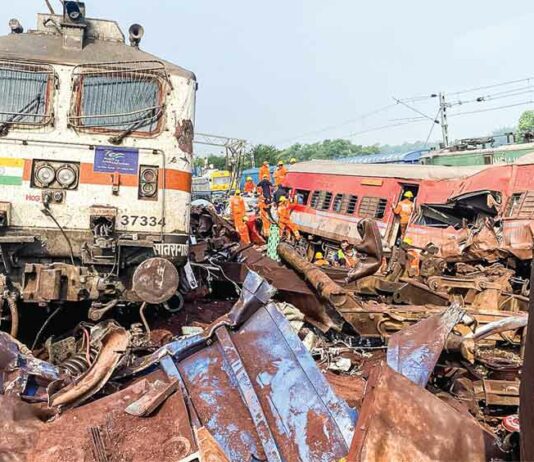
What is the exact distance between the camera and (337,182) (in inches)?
613

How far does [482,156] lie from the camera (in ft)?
59.2

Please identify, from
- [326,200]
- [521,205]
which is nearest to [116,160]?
[521,205]

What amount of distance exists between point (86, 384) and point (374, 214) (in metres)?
11.1

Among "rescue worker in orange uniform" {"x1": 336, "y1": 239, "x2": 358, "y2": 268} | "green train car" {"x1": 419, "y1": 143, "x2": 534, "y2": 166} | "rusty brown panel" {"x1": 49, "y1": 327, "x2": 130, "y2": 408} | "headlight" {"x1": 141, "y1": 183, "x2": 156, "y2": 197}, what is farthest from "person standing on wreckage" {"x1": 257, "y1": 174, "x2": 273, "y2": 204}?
"rusty brown panel" {"x1": 49, "y1": 327, "x2": 130, "y2": 408}

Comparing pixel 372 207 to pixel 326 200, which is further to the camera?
pixel 326 200

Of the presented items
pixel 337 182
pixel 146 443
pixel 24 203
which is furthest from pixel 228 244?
pixel 337 182

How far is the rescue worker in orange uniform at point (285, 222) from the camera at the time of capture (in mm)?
14852

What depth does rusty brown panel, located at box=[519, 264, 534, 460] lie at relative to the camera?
1.73m

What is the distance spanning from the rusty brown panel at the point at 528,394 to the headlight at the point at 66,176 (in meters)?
4.23

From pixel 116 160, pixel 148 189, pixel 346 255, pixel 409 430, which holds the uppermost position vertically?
pixel 116 160

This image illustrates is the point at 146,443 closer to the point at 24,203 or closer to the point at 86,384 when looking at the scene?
the point at 86,384

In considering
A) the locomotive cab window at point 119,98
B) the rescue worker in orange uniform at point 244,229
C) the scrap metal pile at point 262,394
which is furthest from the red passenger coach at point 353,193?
the scrap metal pile at point 262,394

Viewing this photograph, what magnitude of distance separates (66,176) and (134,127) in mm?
738

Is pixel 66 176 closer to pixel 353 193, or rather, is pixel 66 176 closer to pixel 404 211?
pixel 404 211
